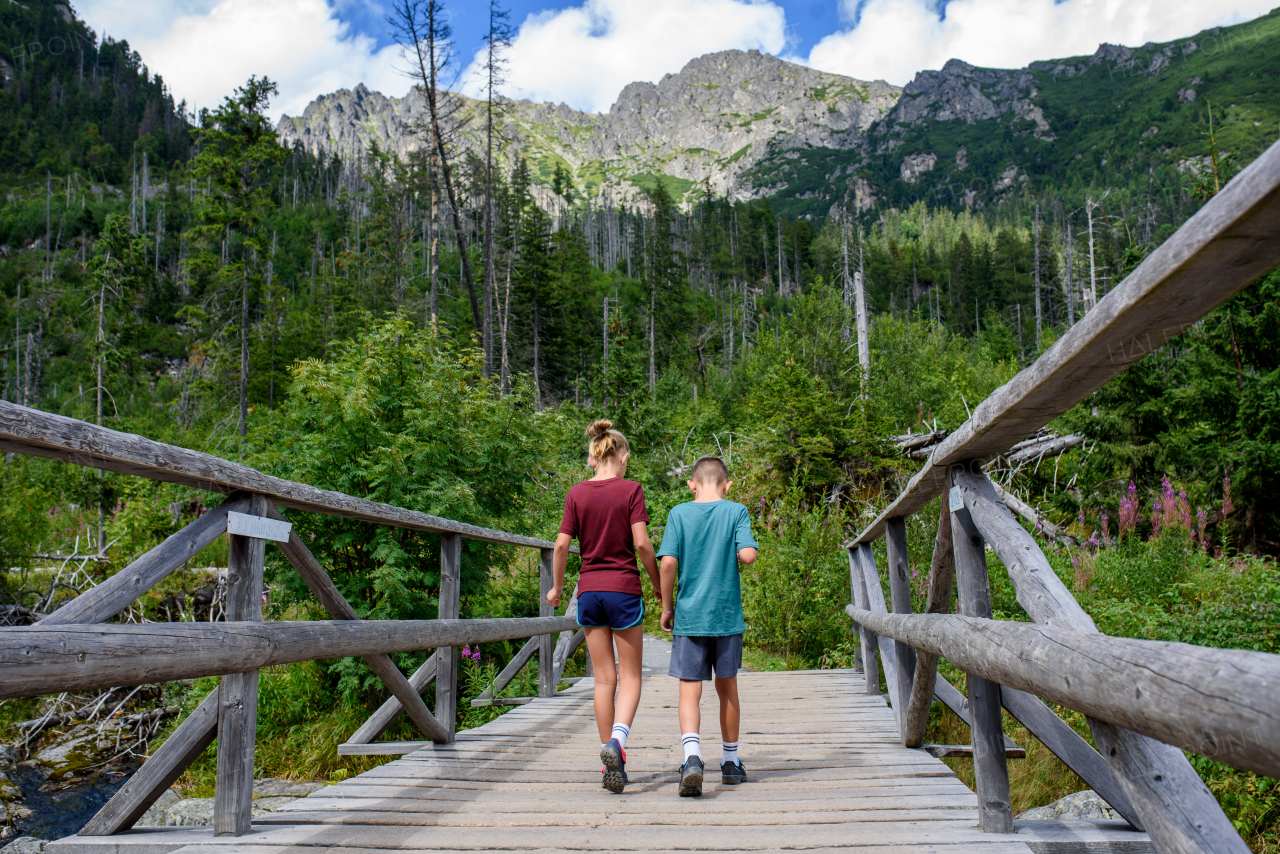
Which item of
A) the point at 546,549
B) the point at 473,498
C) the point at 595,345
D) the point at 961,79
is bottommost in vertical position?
the point at 546,549

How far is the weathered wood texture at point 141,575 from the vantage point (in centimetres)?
195

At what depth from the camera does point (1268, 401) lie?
8.49m

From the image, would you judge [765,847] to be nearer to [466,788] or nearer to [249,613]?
[466,788]

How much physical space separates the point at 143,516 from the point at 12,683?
11865mm

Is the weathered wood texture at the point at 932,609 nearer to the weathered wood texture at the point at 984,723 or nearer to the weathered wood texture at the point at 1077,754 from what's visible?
the weathered wood texture at the point at 984,723

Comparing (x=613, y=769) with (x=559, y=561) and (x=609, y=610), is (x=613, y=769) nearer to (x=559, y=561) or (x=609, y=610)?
(x=609, y=610)

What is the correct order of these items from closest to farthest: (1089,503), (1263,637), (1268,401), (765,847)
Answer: (765,847) → (1263,637) → (1268,401) → (1089,503)

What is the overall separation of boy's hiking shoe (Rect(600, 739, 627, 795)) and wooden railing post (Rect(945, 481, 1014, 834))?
59.5 inches

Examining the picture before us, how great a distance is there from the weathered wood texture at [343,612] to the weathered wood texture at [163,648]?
0.14 m

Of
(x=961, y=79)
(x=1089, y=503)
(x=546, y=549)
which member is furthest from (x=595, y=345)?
(x=961, y=79)

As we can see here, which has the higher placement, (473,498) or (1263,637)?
(473,498)

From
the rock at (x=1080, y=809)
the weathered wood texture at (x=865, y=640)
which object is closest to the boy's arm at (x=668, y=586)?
the weathered wood texture at (x=865, y=640)

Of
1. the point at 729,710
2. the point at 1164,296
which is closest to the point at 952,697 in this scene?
the point at 729,710

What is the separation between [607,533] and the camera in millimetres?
3812
